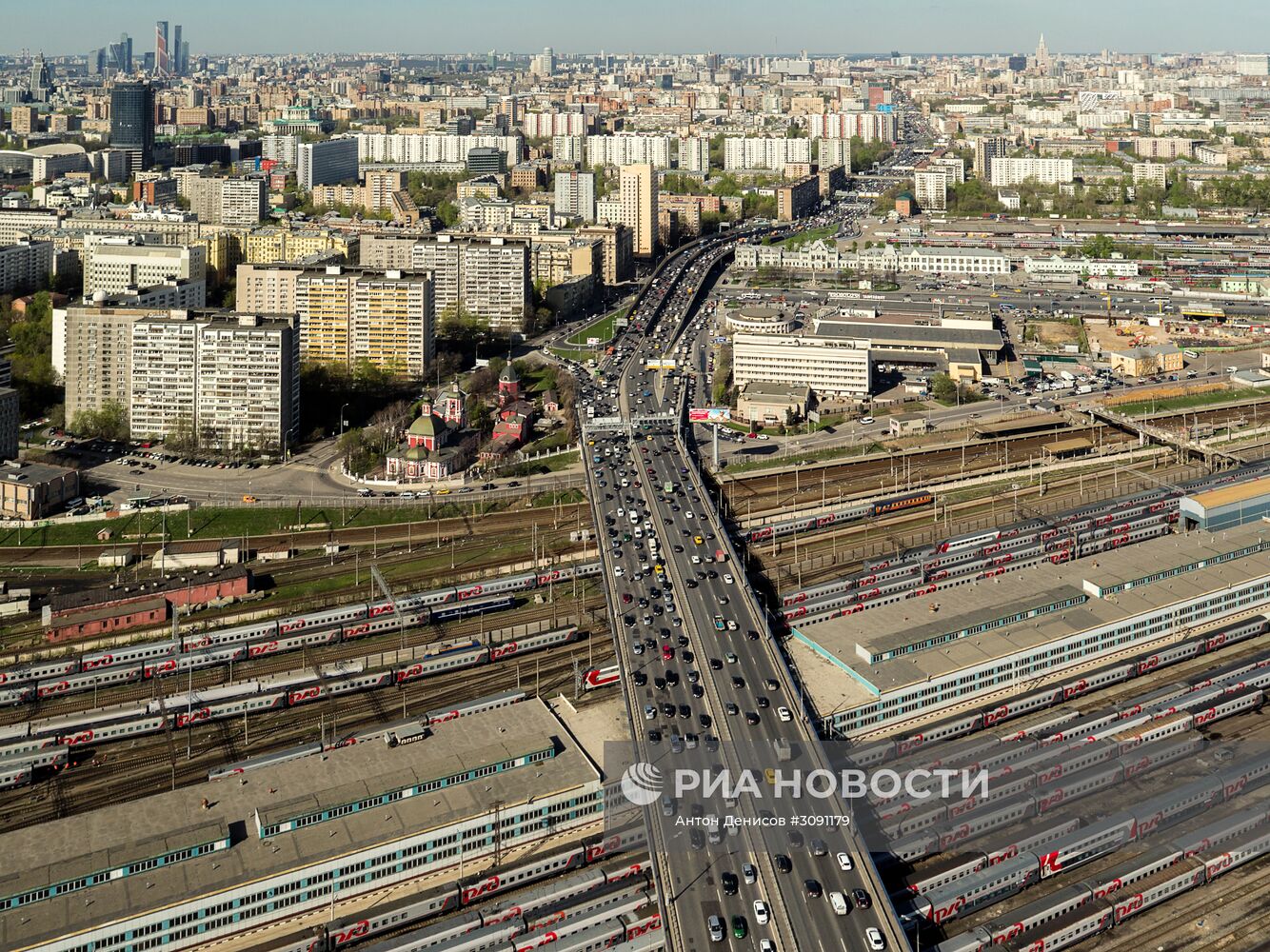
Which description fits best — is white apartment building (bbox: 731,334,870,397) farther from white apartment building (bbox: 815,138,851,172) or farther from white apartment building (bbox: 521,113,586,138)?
white apartment building (bbox: 521,113,586,138)

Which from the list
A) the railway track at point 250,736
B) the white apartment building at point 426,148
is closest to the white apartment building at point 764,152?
the white apartment building at point 426,148

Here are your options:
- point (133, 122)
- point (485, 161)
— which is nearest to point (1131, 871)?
point (485, 161)

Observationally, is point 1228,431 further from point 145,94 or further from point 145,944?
point 145,94

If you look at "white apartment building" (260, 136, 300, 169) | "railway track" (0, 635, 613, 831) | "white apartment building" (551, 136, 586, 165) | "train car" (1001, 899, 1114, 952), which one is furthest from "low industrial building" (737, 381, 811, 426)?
"white apartment building" (551, 136, 586, 165)

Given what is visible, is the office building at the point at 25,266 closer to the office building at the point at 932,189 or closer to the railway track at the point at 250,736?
the railway track at the point at 250,736

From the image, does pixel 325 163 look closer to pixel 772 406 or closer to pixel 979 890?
pixel 772 406
